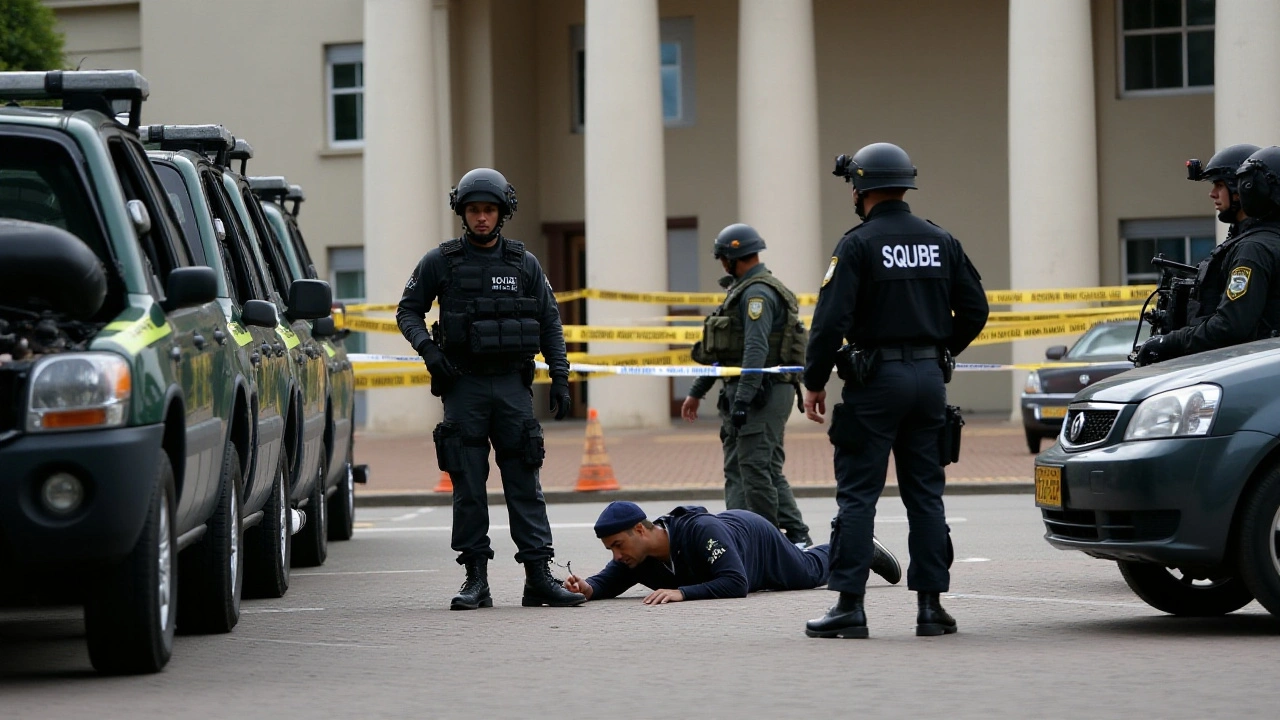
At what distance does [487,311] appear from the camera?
9.06m

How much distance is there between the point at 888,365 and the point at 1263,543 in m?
1.53

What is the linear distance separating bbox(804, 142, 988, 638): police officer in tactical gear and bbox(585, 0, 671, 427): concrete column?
19.1 m

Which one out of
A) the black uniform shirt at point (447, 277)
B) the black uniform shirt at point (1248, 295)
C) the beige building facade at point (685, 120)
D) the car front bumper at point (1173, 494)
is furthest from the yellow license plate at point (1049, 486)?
the beige building facade at point (685, 120)

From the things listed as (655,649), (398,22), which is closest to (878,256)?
(655,649)

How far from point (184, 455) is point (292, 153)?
1009 inches

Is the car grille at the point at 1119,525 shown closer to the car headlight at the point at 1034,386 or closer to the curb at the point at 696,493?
the curb at the point at 696,493

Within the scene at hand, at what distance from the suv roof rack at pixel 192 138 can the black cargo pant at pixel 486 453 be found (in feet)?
7.02

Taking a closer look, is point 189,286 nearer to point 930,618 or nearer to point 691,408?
point 930,618

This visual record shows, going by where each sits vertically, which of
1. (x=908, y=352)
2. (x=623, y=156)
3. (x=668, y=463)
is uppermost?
(x=623, y=156)

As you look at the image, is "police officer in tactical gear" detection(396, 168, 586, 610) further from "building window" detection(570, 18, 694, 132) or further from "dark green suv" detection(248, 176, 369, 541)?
"building window" detection(570, 18, 694, 132)

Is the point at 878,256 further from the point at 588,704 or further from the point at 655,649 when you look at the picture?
the point at 588,704

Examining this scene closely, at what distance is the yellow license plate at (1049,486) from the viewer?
7898 mm

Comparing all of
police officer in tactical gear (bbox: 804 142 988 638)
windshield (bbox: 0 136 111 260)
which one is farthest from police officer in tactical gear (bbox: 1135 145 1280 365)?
windshield (bbox: 0 136 111 260)

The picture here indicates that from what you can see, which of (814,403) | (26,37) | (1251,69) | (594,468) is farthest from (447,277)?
(1251,69)
